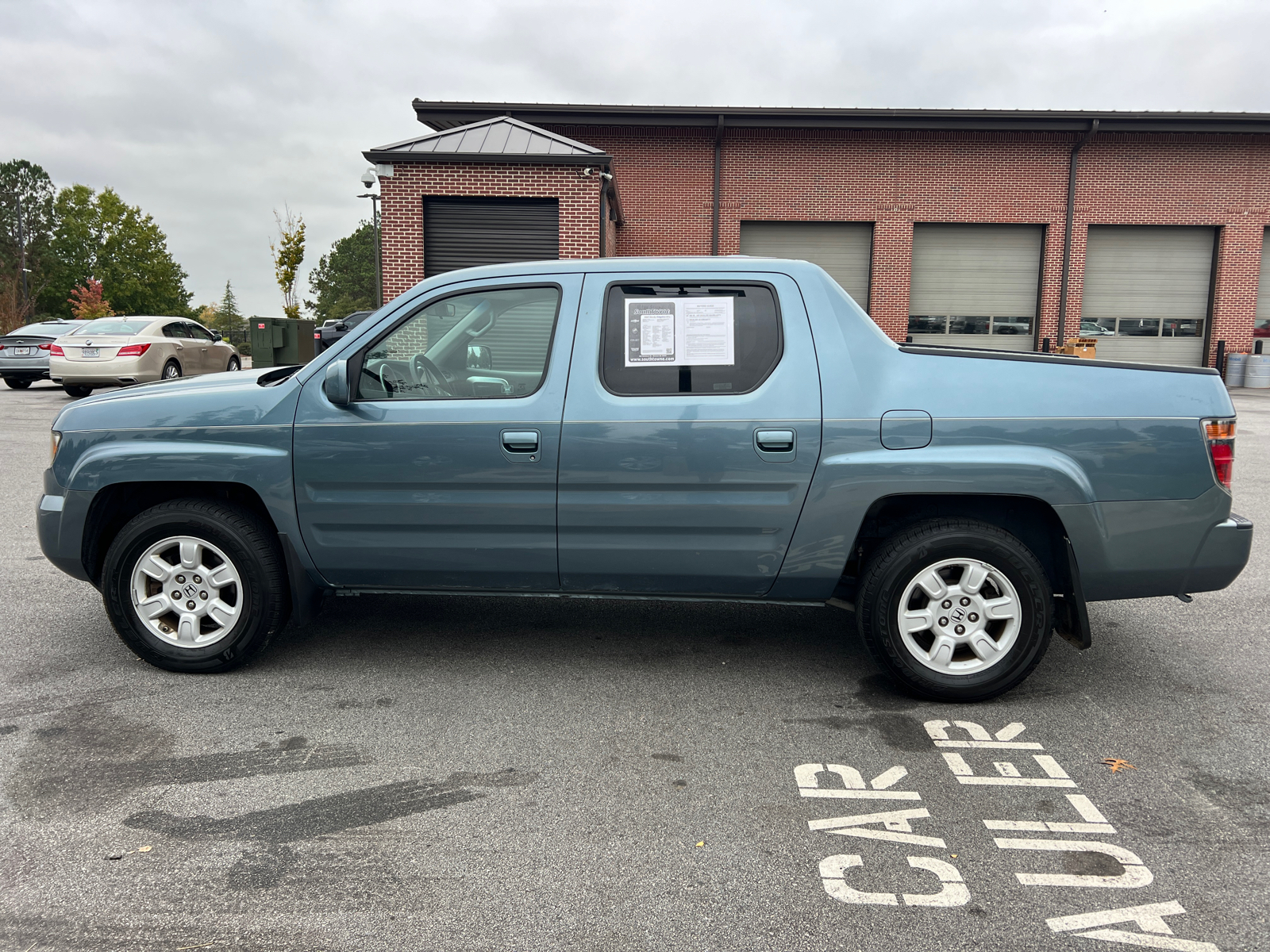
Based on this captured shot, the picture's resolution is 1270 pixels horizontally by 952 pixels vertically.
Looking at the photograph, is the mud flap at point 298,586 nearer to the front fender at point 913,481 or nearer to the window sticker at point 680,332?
the window sticker at point 680,332

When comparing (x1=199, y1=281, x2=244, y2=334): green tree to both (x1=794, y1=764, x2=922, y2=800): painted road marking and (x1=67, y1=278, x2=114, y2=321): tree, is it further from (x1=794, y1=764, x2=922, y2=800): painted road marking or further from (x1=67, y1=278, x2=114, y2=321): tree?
(x1=794, y1=764, x2=922, y2=800): painted road marking

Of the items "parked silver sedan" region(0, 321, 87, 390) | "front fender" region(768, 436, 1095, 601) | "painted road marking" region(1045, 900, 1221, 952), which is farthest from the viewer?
"parked silver sedan" region(0, 321, 87, 390)

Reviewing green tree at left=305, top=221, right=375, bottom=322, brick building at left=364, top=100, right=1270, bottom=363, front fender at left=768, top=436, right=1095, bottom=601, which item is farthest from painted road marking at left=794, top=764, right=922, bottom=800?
green tree at left=305, top=221, right=375, bottom=322

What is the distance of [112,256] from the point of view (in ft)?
231

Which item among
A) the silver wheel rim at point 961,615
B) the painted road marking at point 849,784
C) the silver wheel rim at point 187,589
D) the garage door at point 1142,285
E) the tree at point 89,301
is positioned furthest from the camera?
the tree at point 89,301

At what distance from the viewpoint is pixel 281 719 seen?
11.8 feet

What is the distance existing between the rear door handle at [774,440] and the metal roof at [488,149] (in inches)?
559

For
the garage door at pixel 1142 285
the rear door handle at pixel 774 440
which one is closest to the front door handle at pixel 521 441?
Result: the rear door handle at pixel 774 440

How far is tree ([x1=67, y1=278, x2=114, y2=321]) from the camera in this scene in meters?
58.6

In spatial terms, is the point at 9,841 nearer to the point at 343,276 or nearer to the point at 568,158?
the point at 568,158

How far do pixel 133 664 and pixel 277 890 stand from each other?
2.24 metres

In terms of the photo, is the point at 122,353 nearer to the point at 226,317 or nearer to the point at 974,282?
the point at 974,282

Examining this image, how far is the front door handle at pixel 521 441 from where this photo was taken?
3.74 m

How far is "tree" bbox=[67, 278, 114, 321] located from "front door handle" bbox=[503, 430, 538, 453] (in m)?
63.5
